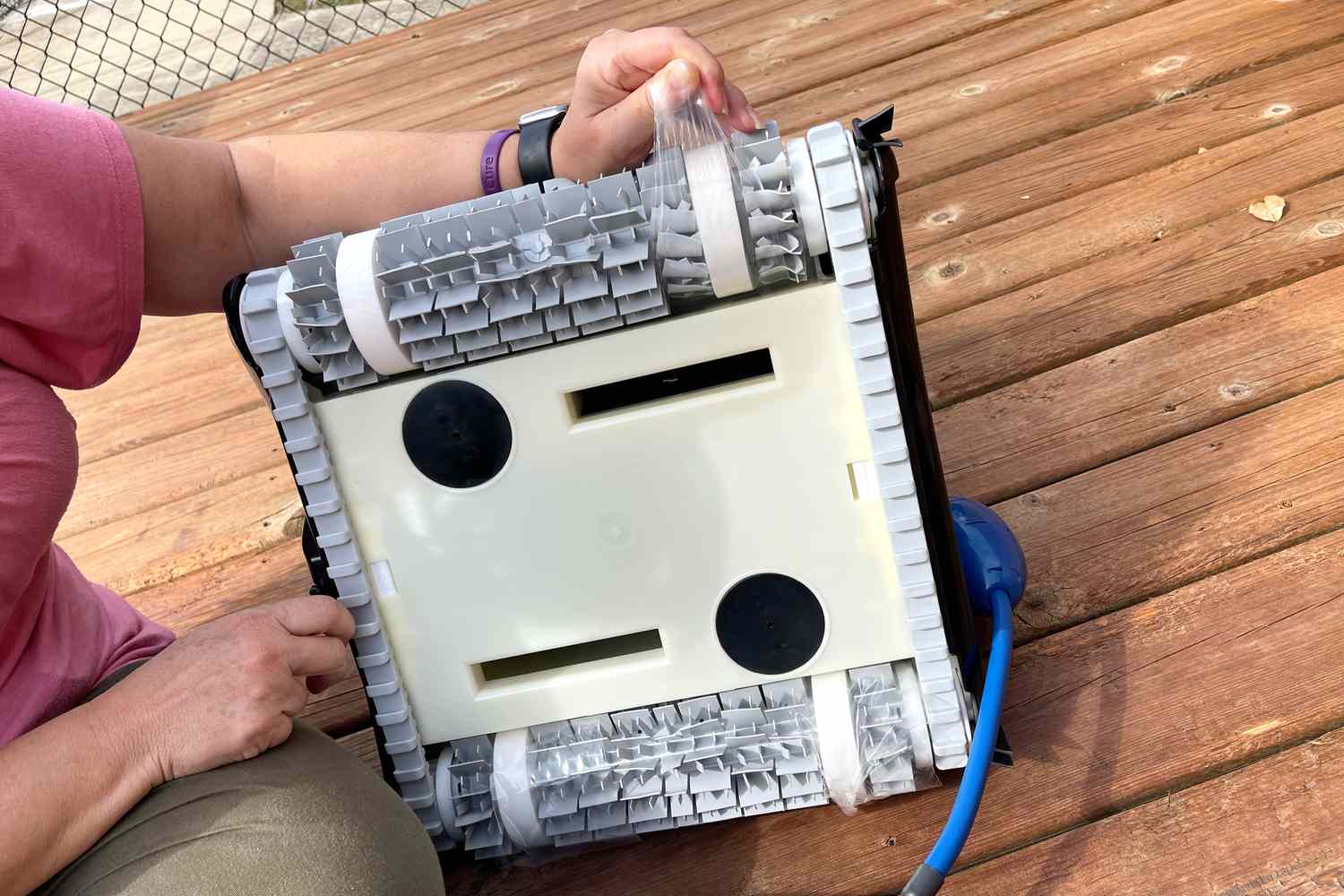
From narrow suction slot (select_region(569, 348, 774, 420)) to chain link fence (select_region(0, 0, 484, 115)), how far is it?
10.4 ft

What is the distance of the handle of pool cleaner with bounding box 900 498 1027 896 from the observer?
2.17 feet

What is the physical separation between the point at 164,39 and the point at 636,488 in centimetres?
452

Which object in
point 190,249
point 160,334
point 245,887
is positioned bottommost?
point 160,334

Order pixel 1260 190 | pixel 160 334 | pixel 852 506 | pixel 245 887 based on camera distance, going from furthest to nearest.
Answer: pixel 160 334 → pixel 1260 190 → pixel 852 506 → pixel 245 887

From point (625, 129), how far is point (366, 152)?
0.72ft

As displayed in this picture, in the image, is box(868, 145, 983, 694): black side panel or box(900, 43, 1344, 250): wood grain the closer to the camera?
box(868, 145, 983, 694): black side panel

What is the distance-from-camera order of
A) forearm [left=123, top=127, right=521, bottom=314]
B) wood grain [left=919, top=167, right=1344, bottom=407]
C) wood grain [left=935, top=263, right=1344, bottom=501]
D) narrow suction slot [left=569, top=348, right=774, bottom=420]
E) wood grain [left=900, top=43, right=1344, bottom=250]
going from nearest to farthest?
narrow suction slot [left=569, top=348, right=774, bottom=420] < forearm [left=123, top=127, right=521, bottom=314] < wood grain [left=935, top=263, right=1344, bottom=501] < wood grain [left=919, top=167, right=1344, bottom=407] < wood grain [left=900, top=43, right=1344, bottom=250]

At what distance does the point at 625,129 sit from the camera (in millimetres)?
812

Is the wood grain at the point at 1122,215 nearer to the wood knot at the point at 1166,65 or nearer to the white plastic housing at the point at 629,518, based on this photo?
the wood knot at the point at 1166,65

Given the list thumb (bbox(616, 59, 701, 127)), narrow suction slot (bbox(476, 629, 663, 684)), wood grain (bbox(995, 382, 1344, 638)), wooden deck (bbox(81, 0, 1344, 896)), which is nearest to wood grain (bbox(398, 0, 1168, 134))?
wooden deck (bbox(81, 0, 1344, 896))

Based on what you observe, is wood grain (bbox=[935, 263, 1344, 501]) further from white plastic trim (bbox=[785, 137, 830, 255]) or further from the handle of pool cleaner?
white plastic trim (bbox=[785, 137, 830, 255])

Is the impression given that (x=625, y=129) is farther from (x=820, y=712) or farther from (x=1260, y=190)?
(x=1260, y=190)

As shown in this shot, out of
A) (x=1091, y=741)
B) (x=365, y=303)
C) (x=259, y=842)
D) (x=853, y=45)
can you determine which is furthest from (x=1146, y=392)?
(x=853, y=45)

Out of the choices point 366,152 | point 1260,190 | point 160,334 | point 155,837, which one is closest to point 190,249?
point 366,152
